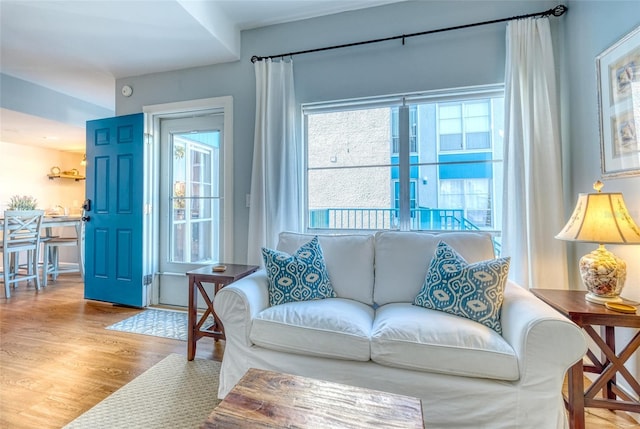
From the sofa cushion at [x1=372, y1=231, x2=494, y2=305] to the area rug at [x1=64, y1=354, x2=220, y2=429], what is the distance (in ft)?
3.78

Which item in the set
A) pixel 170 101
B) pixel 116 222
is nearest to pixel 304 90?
pixel 170 101

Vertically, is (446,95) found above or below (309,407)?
above

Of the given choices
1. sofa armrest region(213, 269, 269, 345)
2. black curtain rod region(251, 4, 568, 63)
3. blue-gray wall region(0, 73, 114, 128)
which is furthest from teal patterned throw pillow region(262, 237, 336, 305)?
blue-gray wall region(0, 73, 114, 128)

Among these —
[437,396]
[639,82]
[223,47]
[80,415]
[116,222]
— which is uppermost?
[223,47]

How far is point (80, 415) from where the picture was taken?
5.01 ft

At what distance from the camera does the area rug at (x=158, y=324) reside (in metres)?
2.52

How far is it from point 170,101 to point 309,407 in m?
3.18

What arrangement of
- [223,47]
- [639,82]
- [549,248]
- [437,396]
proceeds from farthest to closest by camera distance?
[223,47] < [549,248] < [639,82] < [437,396]

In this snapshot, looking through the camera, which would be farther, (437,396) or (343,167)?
(343,167)

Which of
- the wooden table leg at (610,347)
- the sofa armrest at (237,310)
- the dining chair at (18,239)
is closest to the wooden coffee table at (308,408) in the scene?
the sofa armrest at (237,310)

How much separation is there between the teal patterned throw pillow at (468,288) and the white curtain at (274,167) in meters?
1.31

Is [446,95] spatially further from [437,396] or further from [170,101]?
[170,101]

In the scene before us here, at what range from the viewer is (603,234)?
141cm

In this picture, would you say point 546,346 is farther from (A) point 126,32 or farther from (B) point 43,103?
(B) point 43,103
